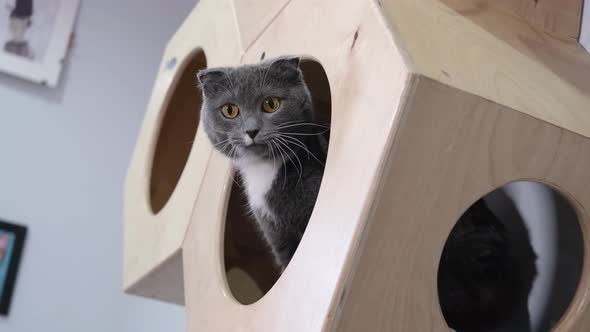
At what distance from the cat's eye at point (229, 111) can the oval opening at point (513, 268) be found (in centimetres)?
39

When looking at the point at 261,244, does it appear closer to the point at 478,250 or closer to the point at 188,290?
the point at 188,290

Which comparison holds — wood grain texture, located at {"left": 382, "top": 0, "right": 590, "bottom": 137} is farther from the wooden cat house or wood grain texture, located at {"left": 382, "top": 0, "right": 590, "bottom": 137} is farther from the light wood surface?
the light wood surface

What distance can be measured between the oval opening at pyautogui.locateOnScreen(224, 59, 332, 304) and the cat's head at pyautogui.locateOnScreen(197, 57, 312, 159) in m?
0.07

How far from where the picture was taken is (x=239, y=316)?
2.34 ft

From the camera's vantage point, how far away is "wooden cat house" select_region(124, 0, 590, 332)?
0.52m

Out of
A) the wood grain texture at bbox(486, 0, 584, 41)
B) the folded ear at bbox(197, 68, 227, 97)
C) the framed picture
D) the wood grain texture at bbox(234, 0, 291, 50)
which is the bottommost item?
the framed picture

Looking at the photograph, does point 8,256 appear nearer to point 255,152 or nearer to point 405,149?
point 255,152

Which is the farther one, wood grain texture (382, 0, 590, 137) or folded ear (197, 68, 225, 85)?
folded ear (197, 68, 225, 85)

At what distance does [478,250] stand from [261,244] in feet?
1.44

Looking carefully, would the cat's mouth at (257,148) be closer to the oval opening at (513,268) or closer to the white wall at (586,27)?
the oval opening at (513,268)

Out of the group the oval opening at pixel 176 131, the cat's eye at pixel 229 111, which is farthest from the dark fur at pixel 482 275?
the oval opening at pixel 176 131

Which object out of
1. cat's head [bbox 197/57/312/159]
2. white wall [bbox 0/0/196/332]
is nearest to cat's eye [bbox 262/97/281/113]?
cat's head [bbox 197/57/312/159]

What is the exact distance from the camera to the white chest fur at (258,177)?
878 mm

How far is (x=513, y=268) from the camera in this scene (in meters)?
0.88
